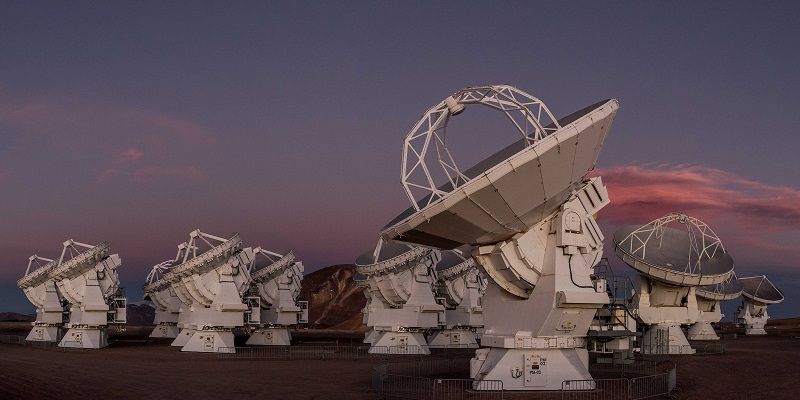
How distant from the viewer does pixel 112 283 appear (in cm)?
5909

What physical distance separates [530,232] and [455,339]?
3375cm

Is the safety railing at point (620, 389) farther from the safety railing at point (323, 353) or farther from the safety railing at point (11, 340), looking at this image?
the safety railing at point (11, 340)

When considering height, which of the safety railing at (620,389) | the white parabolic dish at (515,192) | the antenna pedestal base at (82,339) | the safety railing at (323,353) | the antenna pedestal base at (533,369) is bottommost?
the safety railing at (323,353)

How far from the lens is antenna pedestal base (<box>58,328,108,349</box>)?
2245 inches

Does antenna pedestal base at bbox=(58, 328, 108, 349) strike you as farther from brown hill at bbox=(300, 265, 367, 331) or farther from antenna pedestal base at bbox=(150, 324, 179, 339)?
brown hill at bbox=(300, 265, 367, 331)

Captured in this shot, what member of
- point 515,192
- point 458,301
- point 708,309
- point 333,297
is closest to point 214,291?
point 458,301

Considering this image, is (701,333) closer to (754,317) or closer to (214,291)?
(754,317)

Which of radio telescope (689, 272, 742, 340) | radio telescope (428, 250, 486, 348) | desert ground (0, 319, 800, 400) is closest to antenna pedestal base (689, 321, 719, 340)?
radio telescope (689, 272, 742, 340)

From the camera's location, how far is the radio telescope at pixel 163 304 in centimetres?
7644

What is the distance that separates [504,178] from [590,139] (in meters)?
3.89

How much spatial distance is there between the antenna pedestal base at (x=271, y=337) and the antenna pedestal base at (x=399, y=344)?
12.2 m

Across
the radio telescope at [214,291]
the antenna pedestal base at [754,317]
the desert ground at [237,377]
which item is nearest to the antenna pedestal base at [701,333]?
the antenna pedestal base at [754,317]

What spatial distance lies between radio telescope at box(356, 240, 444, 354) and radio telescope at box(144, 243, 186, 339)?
28.2 meters

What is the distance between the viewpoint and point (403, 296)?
53594mm
